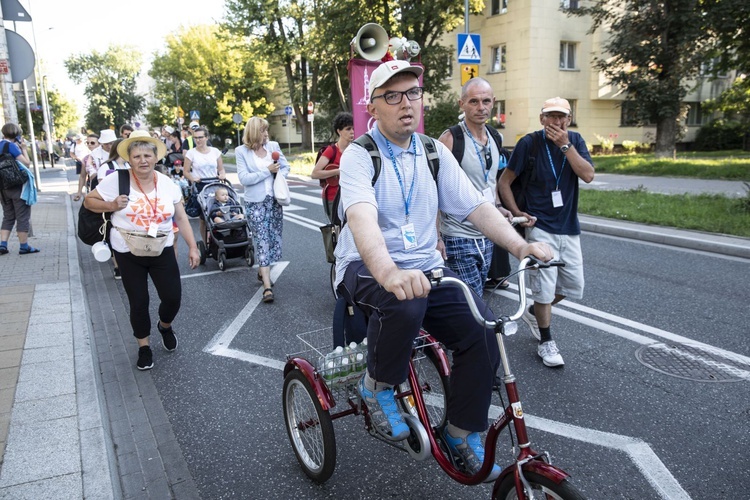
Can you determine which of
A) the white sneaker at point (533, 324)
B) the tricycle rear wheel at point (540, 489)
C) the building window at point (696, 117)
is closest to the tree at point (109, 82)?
the building window at point (696, 117)

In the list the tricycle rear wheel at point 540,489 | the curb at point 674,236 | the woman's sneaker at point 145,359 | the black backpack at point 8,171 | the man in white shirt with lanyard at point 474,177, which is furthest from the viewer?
the black backpack at point 8,171

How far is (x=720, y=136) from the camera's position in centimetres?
3253

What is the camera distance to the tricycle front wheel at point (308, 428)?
2914 millimetres

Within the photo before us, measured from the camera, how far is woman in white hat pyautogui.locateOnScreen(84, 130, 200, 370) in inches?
177

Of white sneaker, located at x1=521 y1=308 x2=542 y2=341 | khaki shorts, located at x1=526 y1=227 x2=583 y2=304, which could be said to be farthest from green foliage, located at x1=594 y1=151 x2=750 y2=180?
khaki shorts, located at x1=526 y1=227 x2=583 y2=304

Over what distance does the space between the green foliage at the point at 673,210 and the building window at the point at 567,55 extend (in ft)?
65.3

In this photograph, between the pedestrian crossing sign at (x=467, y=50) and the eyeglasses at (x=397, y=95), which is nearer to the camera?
the eyeglasses at (x=397, y=95)

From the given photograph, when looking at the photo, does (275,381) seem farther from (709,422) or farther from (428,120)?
(428,120)

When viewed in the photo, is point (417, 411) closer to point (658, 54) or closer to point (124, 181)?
point (124, 181)

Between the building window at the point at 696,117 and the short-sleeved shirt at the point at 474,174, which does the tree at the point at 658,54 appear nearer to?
the building window at the point at 696,117

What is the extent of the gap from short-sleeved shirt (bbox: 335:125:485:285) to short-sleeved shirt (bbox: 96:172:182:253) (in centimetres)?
235

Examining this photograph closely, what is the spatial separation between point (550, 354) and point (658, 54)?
69.5ft

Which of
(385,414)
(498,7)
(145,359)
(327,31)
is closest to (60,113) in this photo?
(327,31)

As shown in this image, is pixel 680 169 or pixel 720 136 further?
pixel 720 136
